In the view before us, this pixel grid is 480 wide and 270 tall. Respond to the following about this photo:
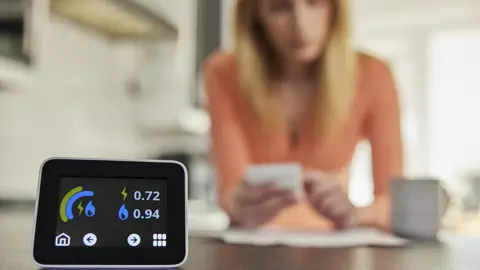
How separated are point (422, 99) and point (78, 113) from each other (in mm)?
1279

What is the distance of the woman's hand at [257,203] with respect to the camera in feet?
3.17

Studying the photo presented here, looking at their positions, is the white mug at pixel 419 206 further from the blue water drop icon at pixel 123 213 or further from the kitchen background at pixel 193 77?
the kitchen background at pixel 193 77

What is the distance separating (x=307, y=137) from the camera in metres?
1.44

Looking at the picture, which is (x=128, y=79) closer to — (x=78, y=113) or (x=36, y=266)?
(x=78, y=113)

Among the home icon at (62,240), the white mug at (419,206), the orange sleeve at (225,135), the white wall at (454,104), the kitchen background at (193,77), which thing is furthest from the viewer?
the white wall at (454,104)

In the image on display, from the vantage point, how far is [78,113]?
1993 millimetres

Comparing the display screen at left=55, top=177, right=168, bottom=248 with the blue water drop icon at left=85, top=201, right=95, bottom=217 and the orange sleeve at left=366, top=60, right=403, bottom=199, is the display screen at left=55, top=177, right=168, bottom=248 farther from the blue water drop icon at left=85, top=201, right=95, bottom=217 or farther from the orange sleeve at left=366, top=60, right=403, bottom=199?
the orange sleeve at left=366, top=60, right=403, bottom=199

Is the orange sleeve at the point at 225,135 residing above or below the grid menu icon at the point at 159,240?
above

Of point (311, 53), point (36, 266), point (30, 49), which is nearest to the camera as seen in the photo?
point (36, 266)

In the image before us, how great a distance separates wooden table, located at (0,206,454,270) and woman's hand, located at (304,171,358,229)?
0.43 metres

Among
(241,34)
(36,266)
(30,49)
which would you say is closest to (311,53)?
(241,34)

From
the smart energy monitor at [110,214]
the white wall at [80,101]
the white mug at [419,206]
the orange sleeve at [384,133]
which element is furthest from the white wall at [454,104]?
the smart energy monitor at [110,214]

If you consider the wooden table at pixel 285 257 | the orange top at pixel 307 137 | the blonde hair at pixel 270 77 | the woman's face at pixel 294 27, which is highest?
the woman's face at pixel 294 27

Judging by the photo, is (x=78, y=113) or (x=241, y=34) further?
(x=78, y=113)
